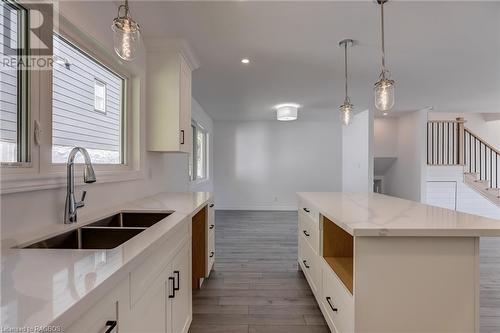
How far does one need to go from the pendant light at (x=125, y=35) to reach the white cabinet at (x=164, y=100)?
4.06 ft

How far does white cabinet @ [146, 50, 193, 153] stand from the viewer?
2.79 metres

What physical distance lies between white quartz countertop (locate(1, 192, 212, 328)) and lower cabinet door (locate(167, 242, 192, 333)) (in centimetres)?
47

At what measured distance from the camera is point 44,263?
0.91 m

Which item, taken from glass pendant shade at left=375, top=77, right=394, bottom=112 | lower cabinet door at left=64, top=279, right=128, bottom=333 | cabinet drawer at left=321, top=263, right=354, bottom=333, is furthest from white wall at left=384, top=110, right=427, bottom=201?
lower cabinet door at left=64, top=279, right=128, bottom=333

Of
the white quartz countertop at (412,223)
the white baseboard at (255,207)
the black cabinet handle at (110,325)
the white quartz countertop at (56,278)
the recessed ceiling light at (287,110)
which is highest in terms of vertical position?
the recessed ceiling light at (287,110)

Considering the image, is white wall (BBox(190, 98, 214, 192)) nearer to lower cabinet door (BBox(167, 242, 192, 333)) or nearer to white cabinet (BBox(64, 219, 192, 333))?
lower cabinet door (BBox(167, 242, 192, 333))

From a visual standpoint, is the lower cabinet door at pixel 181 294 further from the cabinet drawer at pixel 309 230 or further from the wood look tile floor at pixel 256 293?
the cabinet drawer at pixel 309 230

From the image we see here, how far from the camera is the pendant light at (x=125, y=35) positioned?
149cm

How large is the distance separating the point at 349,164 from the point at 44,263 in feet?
22.0

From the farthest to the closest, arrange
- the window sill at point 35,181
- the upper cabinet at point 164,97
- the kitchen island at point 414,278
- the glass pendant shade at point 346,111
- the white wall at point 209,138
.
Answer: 1. the white wall at point 209,138
2. the glass pendant shade at point 346,111
3. the upper cabinet at point 164,97
4. the kitchen island at point 414,278
5. the window sill at point 35,181

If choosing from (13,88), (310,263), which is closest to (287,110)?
(310,263)

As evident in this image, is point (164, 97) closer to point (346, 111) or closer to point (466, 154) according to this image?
point (346, 111)

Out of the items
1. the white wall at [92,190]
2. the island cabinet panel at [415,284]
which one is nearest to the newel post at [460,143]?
the island cabinet panel at [415,284]

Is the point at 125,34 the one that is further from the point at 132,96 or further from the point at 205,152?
the point at 205,152
